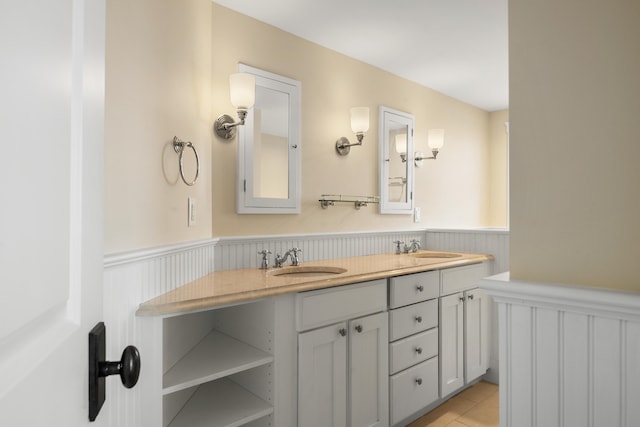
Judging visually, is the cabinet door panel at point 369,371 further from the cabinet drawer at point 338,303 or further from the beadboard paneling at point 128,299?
the beadboard paneling at point 128,299

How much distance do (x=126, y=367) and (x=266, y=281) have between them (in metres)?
1.23

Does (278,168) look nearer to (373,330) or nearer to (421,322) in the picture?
(373,330)

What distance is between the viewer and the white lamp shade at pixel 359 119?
2717 mm

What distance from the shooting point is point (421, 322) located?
7.56ft

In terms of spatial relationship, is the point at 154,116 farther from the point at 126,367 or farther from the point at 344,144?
the point at 344,144

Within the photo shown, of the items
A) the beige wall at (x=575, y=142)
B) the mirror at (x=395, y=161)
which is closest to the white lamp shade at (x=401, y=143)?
the mirror at (x=395, y=161)

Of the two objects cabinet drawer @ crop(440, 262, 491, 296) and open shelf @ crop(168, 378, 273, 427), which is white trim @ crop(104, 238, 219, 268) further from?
cabinet drawer @ crop(440, 262, 491, 296)

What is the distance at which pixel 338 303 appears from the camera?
6.05ft

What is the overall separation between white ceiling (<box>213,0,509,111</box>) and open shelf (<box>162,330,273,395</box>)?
70.6 inches

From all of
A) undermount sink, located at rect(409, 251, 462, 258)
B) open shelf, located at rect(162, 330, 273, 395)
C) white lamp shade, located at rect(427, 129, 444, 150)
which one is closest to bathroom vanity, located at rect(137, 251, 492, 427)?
open shelf, located at rect(162, 330, 273, 395)

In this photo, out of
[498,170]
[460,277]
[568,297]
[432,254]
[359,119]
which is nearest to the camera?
[568,297]

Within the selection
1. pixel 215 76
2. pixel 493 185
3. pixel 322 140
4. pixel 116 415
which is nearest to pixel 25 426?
pixel 116 415

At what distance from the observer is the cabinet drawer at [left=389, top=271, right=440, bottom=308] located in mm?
2119

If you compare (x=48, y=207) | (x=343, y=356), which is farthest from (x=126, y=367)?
(x=343, y=356)
